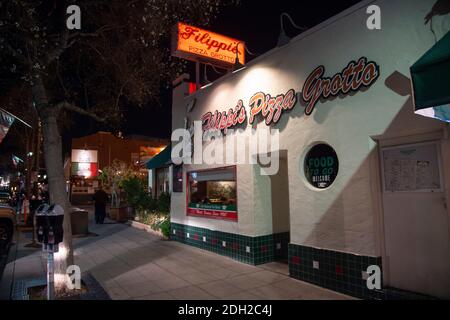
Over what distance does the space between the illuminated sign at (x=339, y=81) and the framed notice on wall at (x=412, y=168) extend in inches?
44.5

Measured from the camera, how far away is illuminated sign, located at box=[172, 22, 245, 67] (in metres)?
8.66

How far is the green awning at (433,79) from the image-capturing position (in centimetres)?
315

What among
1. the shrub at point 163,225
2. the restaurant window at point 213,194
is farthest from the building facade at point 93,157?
the restaurant window at point 213,194

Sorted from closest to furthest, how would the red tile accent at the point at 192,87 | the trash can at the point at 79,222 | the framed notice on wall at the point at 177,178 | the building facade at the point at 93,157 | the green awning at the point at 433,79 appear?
the green awning at the point at 433,79 → the framed notice on wall at the point at 177,178 → the red tile accent at the point at 192,87 → the trash can at the point at 79,222 → the building facade at the point at 93,157

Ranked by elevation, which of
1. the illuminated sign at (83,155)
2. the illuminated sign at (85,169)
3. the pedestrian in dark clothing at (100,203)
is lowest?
the pedestrian in dark clothing at (100,203)

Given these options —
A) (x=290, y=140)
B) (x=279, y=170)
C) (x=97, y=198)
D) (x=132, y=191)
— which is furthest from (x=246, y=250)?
(x=97, y=198)

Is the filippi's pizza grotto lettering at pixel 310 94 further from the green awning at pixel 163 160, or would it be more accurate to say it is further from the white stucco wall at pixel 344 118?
A: the green awning at pixel 163 160

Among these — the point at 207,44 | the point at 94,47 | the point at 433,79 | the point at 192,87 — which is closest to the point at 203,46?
the point at 207,44

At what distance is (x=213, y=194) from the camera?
8.85m

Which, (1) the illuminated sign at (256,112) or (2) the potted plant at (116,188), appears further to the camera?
(2) the potted plant at (116,188)

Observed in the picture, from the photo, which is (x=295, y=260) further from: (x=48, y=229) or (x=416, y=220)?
(x=48, y=229)

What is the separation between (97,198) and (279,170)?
447 inches

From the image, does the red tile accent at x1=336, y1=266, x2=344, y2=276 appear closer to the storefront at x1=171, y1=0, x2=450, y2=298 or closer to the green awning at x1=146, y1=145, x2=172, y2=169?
the storefront at x1=171, y1=0, x2=450, y2=298
